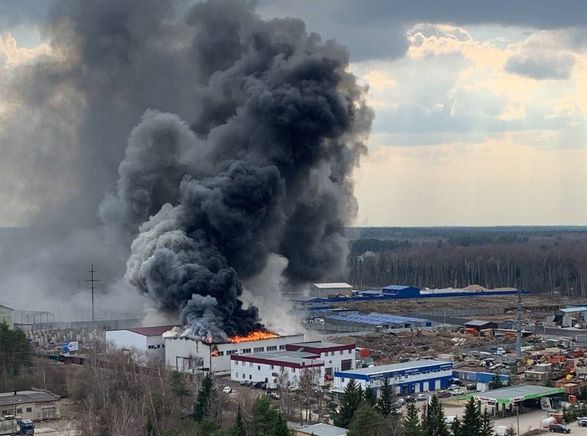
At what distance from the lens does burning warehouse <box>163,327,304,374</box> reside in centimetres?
4312

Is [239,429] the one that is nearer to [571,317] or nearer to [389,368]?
[389,368]

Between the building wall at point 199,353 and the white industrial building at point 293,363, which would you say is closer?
the white industrial building at point 293,363

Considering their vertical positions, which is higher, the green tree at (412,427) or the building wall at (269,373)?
the building wall at (269,373)

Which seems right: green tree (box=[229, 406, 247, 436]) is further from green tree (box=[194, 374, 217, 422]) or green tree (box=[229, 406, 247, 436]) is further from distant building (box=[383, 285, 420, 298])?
distant building (box=[383, 285, 420, 298])

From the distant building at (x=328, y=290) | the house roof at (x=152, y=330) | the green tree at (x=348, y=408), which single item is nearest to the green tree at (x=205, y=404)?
the green tree at (x=348, y=408)

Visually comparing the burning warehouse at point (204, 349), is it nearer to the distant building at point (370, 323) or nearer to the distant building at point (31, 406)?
the distant building at point (31, 406)

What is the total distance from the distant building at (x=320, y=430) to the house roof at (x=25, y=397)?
9952 mm

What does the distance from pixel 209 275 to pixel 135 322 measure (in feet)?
32.8

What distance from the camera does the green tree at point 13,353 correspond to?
4028 cm

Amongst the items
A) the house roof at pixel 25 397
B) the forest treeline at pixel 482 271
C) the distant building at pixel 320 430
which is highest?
the forest treeline at pixel 482 271

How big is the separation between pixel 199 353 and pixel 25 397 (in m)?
9.56

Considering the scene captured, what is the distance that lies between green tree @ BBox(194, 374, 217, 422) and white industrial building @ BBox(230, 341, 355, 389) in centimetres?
644

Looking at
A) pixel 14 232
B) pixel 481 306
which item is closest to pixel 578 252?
pixel 481 306

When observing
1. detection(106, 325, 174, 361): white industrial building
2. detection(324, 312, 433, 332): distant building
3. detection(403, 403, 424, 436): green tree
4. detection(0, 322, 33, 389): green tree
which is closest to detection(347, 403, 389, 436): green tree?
detection(403, 403, 424, 436): green tree
